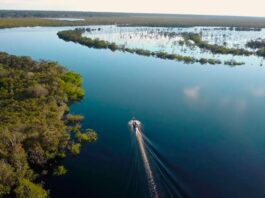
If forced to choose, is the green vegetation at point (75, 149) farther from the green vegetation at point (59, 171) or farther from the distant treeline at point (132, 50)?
the distant treeline at point (132, 50)

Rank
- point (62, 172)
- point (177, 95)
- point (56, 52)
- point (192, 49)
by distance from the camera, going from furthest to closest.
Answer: point (192, 49) → point (56, 52) → point (177, 95) → point (62, 172)

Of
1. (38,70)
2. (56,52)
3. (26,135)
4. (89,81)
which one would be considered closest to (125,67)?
(89,81)

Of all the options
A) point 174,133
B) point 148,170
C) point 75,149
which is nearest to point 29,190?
point 75,149

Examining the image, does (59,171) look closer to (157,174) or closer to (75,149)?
(75,149)

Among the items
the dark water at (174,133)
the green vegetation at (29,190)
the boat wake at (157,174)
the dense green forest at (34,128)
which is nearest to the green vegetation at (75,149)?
the dense green forest at (34,128)

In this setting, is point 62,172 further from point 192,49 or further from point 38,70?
point 192,49

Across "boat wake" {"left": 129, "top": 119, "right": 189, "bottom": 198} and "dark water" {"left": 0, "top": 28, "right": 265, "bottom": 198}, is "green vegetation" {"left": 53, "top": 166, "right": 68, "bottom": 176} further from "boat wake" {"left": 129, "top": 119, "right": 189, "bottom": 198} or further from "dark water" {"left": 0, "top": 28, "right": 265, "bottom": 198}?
"boat wake" {"left": 129, "top": 119, "right": 189, "bottom": 198}

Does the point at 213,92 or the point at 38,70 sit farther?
the point at 38,70
